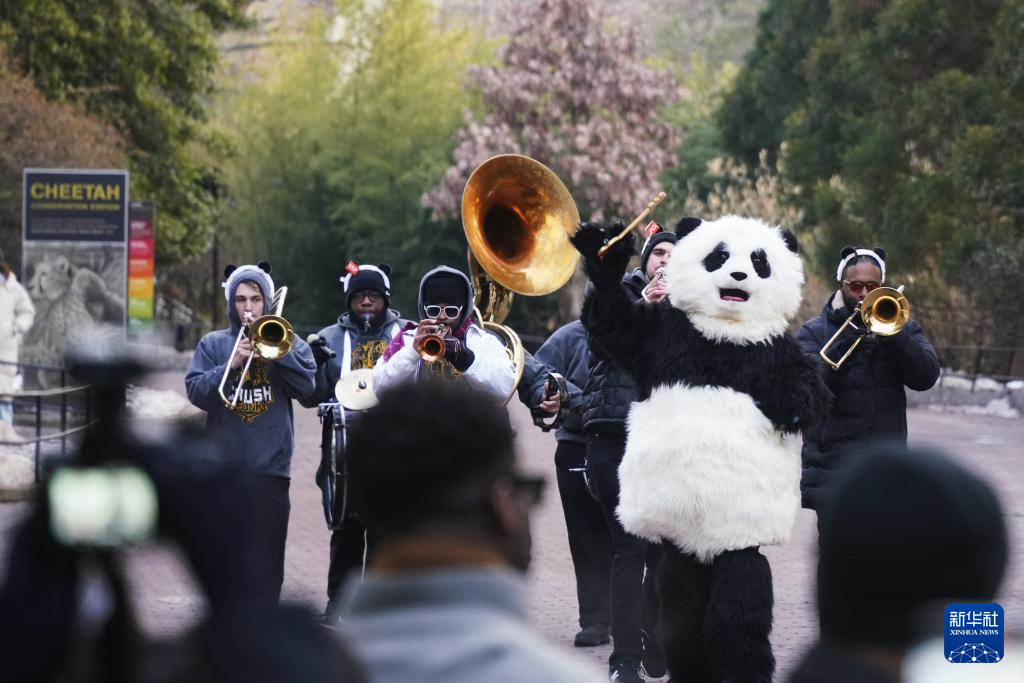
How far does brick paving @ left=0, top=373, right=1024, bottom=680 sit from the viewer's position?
90.8 inches

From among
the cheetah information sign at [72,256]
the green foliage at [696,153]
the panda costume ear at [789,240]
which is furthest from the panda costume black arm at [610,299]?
the green foliage at [696,153]

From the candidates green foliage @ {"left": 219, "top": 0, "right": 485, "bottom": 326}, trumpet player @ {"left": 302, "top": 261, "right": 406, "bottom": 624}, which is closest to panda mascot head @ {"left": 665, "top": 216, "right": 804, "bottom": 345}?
trumpet player @ {"left": 302, "top": 261, "right": 406, "bottom": 624}

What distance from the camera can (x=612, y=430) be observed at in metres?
7.70

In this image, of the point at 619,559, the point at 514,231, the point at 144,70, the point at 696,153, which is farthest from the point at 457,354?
the point at 696,153

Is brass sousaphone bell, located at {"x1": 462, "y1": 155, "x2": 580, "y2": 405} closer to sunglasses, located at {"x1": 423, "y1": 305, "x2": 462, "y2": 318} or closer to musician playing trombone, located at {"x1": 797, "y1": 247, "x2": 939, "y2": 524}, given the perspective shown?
sunglasses, located at {"x1": 423, "y1": 305, "x2": 462, "y2": 318}

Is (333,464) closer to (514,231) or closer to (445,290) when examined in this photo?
(445,290)

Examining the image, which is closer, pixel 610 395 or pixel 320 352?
pixel 610 395

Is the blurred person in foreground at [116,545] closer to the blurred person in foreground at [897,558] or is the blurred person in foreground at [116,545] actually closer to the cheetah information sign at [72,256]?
the blurred person in foreground at [897,558]

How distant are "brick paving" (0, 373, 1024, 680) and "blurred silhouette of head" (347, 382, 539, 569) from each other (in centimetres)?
17

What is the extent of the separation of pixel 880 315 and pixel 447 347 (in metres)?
1.84

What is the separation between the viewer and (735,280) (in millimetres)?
6539

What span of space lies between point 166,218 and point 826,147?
12.9m

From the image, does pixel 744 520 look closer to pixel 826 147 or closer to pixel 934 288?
pixel 934 288

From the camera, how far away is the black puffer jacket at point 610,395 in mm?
7680
